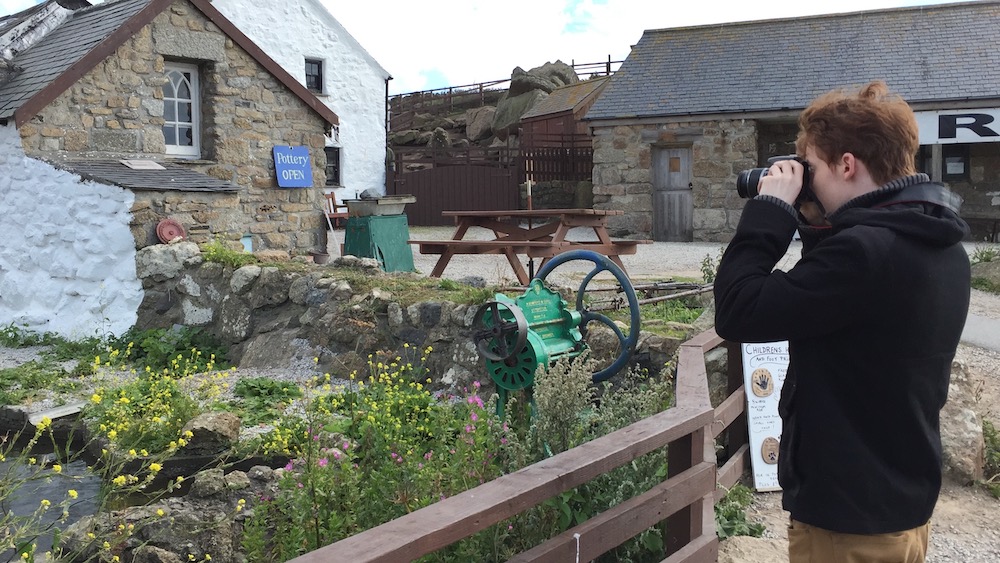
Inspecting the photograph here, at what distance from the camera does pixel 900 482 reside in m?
2.02

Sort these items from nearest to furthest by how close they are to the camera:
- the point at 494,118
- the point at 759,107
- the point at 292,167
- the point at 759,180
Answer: the point at 759,180, the point at 292,167, the point at 759,107, the point at 494,118

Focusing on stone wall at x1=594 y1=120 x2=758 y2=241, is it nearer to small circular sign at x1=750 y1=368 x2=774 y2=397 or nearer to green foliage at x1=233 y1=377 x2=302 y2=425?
green foliage at x1=233 y1=377 x2=302 y2=425

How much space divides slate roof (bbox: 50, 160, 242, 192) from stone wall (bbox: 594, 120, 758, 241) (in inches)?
385

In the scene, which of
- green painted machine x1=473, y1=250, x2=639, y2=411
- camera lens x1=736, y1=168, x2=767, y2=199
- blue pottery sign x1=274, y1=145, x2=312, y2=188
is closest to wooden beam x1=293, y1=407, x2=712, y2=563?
camera lens x1=736, y1=168, x2=767, y2=199

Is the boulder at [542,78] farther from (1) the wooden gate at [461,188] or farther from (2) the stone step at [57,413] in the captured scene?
(2) the stone step at [57,413]

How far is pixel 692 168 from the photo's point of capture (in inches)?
717

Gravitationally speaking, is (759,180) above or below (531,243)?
above

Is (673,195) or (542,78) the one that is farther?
(542,78)

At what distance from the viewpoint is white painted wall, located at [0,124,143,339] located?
31.2 feet

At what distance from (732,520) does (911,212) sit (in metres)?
2.84

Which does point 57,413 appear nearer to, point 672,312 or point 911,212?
point 672,312

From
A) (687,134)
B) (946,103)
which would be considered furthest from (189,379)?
(946,103)

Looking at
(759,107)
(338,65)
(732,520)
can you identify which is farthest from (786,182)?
(338,65)

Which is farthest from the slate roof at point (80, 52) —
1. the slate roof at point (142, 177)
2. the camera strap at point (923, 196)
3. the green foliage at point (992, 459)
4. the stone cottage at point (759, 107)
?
the camera strap at point (923, 196)
